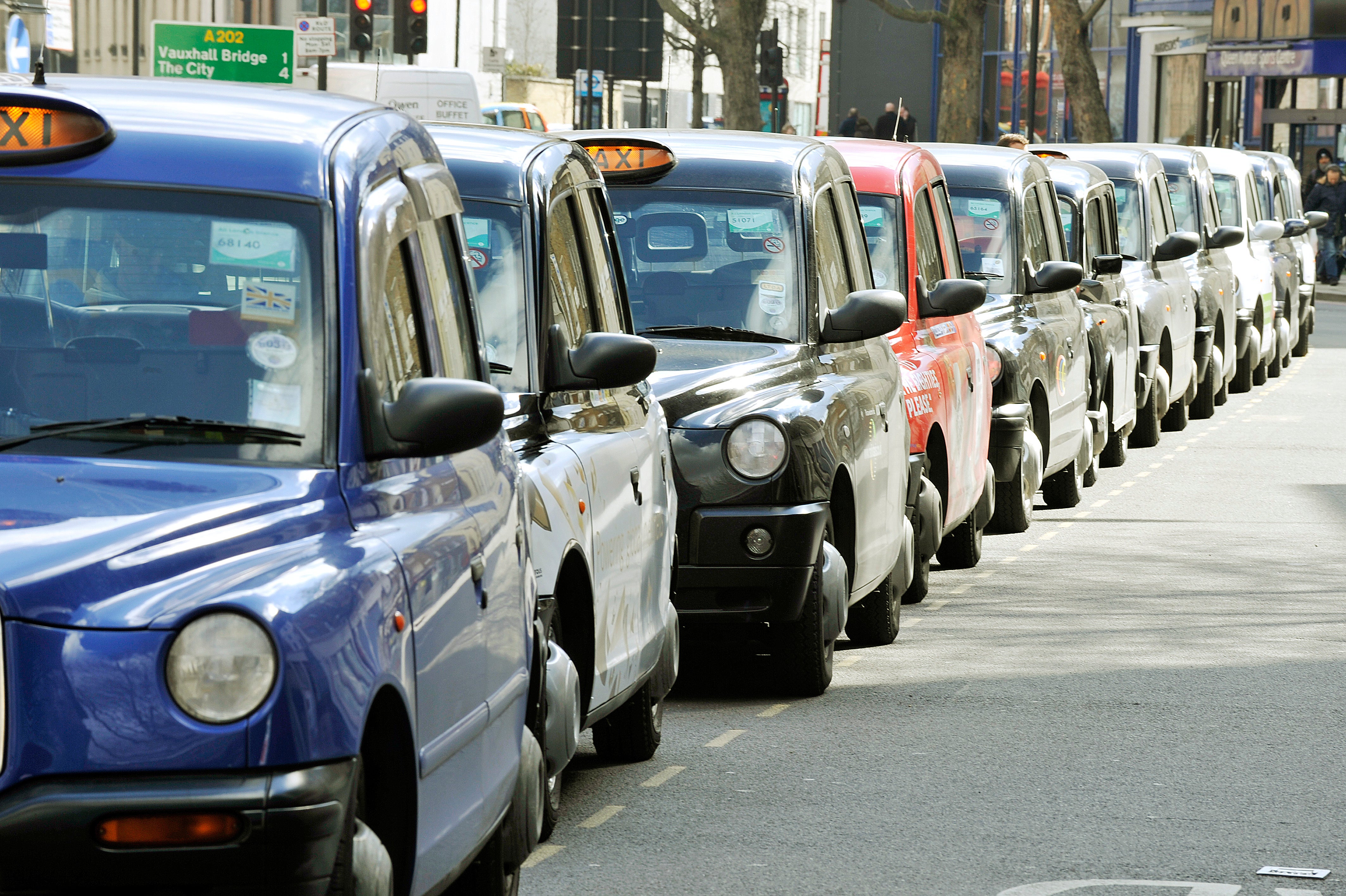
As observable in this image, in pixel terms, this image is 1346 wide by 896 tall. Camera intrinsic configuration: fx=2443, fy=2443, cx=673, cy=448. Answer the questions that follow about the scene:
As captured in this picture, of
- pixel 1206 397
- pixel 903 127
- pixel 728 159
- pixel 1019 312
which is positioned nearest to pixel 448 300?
pixel 728 159

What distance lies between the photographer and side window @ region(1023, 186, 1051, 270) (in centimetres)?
1400

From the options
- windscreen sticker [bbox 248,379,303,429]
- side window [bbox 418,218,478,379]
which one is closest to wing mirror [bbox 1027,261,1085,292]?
side window [bbox 418,218,478,379]

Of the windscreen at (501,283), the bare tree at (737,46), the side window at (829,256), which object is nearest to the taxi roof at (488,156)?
the windscreen at (501,283)

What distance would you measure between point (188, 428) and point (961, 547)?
28.4ft

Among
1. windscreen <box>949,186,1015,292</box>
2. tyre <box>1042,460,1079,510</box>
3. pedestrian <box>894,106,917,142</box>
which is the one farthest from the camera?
tyre <box>1042,460,1079,510</box>

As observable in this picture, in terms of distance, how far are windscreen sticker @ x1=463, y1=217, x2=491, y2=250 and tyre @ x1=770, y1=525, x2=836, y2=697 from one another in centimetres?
204

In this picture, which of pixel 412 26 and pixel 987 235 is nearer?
pixel 987 235

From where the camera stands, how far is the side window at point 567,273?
6754 mm

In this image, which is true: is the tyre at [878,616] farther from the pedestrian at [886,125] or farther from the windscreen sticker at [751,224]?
the pedestrian at [886,125]

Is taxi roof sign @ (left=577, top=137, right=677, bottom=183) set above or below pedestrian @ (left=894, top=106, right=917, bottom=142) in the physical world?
below

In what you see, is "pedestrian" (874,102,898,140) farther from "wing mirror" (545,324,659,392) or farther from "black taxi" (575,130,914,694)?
"wing mirror" (545,324,659,392)

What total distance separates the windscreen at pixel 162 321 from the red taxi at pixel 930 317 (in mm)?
6031

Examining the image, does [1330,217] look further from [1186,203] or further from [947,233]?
[947,233]

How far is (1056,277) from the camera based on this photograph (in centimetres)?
A: 1362
